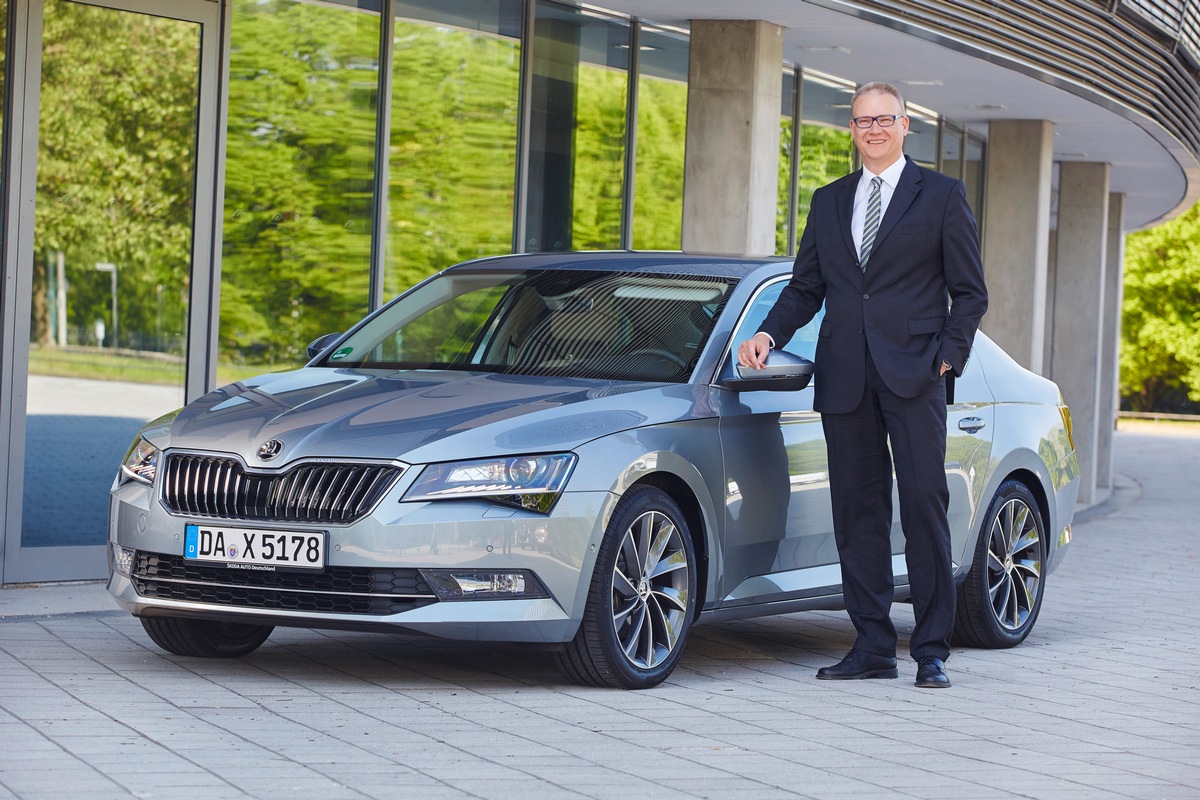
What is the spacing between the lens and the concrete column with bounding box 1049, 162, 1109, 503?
22.1 metres

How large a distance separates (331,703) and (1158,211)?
85.1 feet

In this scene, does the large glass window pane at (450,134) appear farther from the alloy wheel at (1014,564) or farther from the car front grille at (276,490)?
the car front grille at (276,490)

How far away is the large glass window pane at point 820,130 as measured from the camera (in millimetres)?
16734

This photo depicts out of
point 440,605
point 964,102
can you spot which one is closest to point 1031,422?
point 440,605

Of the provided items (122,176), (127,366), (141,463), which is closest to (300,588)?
(141,463)

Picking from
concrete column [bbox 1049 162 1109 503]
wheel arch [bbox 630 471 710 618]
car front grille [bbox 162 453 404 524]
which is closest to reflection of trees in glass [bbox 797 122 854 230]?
concrete column [bbox 1049 162 1109 503]

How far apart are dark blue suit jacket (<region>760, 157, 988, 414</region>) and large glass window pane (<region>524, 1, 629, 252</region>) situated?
244 inches

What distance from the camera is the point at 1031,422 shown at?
8.50 metres

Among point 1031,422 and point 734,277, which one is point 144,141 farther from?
point 1031,422

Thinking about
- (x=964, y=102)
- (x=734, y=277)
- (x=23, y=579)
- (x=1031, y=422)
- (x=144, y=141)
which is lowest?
(x=23, y=579)

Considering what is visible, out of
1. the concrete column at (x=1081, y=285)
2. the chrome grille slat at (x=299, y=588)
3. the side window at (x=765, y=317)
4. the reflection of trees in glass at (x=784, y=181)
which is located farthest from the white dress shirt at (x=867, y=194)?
the concrete column at (x=1081, y=285)

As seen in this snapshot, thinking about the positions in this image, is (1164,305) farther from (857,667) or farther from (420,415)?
(420,415)

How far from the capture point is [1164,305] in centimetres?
6138

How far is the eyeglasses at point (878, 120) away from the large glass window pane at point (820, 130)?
9.75m
